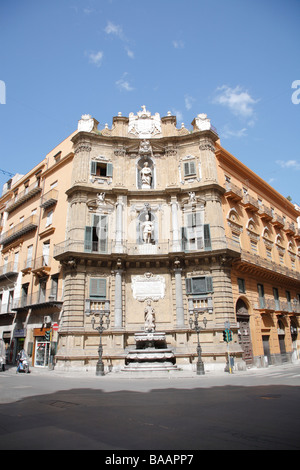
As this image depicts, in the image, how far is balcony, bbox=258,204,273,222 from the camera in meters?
32.3

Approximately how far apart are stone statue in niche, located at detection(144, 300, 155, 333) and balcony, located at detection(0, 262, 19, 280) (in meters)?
15.7

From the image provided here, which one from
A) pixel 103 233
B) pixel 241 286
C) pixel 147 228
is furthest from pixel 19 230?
pixel 241 286

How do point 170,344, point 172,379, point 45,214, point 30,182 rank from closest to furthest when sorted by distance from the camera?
point 172,379
point 170,344
point 45,214
point 30,182

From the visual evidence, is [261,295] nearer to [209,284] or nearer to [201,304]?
[209,284]

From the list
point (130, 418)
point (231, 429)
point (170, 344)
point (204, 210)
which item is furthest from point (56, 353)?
point (231, 429)

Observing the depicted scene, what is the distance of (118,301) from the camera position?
23469 millimetres

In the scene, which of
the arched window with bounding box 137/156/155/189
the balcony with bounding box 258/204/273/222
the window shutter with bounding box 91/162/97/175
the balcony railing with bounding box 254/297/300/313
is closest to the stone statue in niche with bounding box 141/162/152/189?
the arched window with bounding box 137/156/155/189

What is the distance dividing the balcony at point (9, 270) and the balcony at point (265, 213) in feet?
78.9

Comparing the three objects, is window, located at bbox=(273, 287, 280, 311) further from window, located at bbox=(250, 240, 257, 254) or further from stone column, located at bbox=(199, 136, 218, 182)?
stone column, located at bbox=(199, 136, 218, 182)

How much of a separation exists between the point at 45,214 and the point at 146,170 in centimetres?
1010

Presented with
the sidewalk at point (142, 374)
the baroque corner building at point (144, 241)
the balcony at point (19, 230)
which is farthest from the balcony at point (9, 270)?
the sidewalk at point (142, 374)

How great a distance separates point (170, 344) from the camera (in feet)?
75.7

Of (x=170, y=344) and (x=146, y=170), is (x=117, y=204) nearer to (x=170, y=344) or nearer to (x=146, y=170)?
(x=146, y=170)

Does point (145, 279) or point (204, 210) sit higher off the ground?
point (204, 210)
